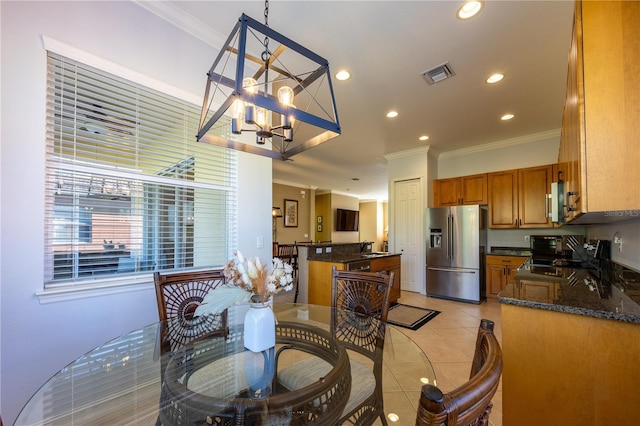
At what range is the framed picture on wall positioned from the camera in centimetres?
822

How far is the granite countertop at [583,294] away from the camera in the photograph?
1185 mm

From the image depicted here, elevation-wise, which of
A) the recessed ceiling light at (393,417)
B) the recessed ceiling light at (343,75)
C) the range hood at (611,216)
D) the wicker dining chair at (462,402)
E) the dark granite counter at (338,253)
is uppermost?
the recessed ceiling light at (343,75)

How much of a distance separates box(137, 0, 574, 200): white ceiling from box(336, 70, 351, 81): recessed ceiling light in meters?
0.07

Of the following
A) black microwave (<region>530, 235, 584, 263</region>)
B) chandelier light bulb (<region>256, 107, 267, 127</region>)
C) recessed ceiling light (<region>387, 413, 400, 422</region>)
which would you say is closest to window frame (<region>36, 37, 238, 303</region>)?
chandelier light bulb (<region>256, 107, 267, 127</region>)

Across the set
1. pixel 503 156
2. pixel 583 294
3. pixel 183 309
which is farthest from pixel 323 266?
pixel 503 156

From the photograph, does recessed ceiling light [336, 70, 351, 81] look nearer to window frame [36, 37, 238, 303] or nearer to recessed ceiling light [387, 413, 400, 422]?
window frame [36, 37, 238, 303]

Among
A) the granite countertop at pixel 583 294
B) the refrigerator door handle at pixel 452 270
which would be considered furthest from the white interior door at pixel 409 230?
the granite countertop at pixel 583 294

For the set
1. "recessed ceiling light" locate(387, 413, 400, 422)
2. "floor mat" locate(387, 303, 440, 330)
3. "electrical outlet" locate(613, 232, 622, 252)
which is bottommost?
→ "floor mat" locate(387, 303, 440, 330)

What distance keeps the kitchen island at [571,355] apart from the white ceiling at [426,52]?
6.42ft

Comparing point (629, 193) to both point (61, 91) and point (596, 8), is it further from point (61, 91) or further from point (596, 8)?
point (61, 91)

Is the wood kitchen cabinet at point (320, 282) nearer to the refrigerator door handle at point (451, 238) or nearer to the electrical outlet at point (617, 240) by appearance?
the refrigerator door handle at point (451, 238)

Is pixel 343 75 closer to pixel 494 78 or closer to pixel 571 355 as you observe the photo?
pixel 494 78

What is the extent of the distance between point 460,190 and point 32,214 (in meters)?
5.55

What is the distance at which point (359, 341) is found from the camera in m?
1.62
